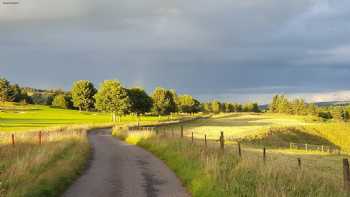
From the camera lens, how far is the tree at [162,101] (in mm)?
113613

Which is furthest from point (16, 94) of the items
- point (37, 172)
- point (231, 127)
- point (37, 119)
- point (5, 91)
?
point (37, 172)

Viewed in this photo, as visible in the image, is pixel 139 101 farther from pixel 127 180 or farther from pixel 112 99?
pixel 127 180

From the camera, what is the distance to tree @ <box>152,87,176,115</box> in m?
114

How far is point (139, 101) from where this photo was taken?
101 m

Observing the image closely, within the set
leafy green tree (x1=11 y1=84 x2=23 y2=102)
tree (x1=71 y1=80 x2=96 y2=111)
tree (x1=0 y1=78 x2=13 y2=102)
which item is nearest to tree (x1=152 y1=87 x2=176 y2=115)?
tree (x1=71 y1=80 x2=96 y2=111)

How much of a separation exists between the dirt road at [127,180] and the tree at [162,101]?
88969 mm

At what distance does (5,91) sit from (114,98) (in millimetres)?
73082

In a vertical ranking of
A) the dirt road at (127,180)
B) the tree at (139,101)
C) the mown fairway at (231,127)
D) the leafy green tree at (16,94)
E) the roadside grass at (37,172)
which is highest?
the leafy green tree at (16,94)

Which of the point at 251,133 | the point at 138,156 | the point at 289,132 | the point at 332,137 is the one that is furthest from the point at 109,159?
the point at 332,137

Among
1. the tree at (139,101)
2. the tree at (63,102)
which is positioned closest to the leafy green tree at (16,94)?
the tree at (63,102)

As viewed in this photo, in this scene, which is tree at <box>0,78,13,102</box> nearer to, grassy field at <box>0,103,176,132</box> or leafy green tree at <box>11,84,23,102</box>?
leafy green tree at <box>11,84,23,102</box>

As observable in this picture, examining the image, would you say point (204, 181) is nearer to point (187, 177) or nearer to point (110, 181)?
point (187, 177)

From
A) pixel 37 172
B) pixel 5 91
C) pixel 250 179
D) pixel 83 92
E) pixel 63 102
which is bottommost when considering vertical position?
pixel 37 172

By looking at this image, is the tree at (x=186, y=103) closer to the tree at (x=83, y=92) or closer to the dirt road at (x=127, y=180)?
the tree at (x=83, y=92)
